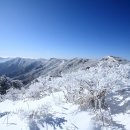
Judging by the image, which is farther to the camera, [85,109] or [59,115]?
[85,109]

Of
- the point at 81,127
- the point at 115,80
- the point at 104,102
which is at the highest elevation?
the point at 115,80

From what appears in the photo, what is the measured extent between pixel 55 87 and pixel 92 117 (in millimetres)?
5313

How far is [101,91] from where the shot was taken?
8477mm

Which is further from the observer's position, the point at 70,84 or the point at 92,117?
the point at 70,84

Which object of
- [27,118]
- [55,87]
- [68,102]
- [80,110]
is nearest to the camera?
[27,118]

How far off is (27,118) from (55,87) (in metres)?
5.38

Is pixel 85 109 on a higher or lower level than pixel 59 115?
higher

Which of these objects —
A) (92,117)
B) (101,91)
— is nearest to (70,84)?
(101,91)

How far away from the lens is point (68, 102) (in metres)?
9.46

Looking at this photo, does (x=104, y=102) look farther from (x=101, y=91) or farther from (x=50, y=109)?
(x=50, y=109)

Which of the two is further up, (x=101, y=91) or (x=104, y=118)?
(x=101, y=91)

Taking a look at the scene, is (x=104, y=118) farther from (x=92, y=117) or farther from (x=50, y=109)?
(x=50, y=109)

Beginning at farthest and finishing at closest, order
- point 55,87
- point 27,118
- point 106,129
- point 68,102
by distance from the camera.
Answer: point 55,87
point 68,102
point 27,118
point 106,129

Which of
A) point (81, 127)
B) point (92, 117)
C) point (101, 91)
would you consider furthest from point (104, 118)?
point (101, 91)
